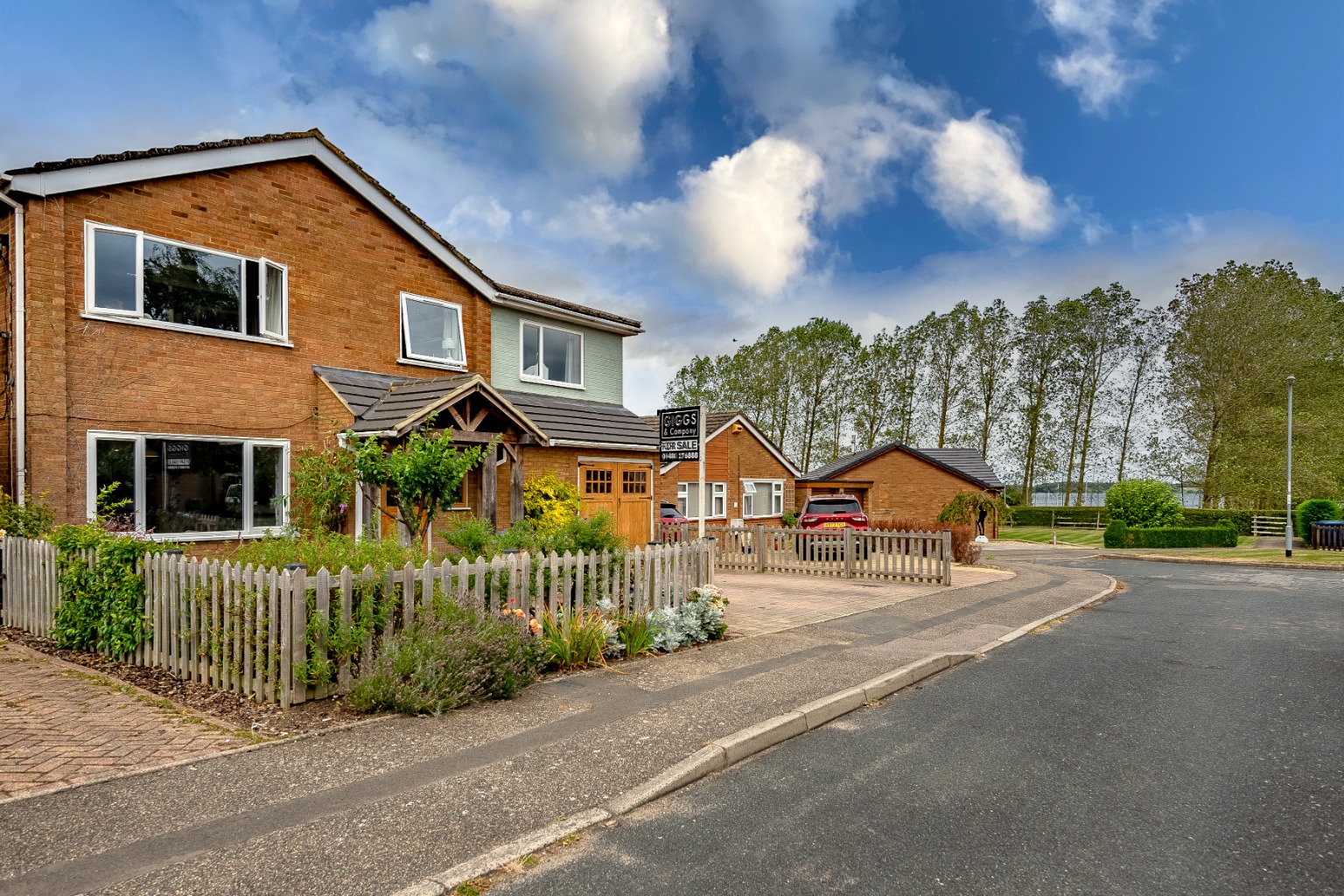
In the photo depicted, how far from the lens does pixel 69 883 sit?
374 centimetres

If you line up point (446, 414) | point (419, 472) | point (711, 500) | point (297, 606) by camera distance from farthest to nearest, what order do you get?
1. point (711, 500)
2. point (446, 414)
3. point (419, 472)
4. point (297, 606)

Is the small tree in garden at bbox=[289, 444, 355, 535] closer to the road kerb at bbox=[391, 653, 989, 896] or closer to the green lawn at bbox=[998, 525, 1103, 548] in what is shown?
the road kerb at bbox=[391, 653, 989, 896]

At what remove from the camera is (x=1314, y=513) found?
3412 cm

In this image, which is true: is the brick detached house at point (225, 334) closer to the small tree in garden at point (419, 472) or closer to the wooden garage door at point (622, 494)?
the wooden garage door at point (622, 494)

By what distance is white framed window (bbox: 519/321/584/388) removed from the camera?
19297 mm

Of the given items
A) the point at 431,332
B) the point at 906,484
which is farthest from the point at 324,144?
the point at 906,484

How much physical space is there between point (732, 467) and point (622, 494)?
15.8 metres

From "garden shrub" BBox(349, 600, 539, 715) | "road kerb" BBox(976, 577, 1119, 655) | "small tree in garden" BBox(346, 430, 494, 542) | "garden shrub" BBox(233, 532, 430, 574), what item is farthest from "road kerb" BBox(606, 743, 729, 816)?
"small tree in garden" BBox(346, 430, 494, 542)

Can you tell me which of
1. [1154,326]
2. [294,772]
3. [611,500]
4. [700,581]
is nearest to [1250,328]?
[1154,326]

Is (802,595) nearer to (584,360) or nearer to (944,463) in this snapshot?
(584,360)

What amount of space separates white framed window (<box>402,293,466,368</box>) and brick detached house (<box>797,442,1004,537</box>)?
86.8 ft

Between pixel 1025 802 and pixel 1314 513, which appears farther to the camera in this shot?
pixel 1314 513

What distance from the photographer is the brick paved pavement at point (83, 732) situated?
5.18 m

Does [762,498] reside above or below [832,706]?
above
